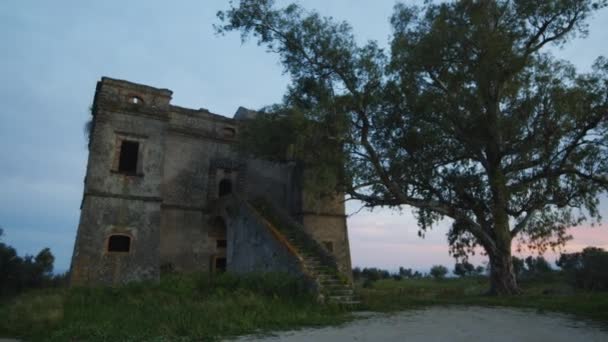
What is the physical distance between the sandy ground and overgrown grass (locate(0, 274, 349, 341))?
0.90m

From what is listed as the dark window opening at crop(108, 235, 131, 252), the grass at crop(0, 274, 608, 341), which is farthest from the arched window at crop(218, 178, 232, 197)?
the grass at crop(0, 274, 608, 341)

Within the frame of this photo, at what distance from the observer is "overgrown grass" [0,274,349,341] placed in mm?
7090

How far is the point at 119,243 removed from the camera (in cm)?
1639

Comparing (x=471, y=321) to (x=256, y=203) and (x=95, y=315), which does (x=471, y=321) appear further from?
(x=256, y=203)

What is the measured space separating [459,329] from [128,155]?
652 inches

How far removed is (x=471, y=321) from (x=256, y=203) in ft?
38.2

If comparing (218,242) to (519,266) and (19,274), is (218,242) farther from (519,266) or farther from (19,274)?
(519,266)

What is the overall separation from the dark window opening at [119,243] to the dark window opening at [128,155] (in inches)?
121

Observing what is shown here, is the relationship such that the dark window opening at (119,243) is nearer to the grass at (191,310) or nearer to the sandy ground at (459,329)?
the grass at (191,310)

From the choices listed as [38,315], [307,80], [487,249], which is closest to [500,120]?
[487,249]

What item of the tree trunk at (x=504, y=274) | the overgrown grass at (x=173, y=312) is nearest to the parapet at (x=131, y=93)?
the overgrown grass at (x=173, y=312)

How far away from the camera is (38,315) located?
866 centimetres

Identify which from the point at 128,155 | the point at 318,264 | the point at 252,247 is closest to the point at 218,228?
the point at 252,247

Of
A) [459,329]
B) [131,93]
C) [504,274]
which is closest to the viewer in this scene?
[459,329]
